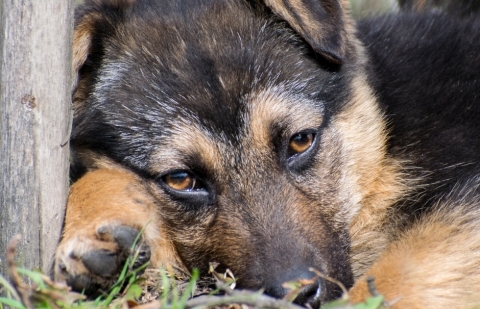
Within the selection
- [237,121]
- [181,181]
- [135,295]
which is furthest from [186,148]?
[135,295]

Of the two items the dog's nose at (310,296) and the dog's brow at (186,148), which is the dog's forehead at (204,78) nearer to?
the dog's brow at (186,148)

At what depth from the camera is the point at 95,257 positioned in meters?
3.51

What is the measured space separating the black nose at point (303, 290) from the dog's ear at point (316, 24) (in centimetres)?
145

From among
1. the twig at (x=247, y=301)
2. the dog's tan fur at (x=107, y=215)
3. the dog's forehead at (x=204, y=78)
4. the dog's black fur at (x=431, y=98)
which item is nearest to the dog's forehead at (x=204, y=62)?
the dog's forehead at (x=204, y=78)

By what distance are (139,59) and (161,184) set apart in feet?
2.57

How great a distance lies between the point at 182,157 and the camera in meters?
3.95

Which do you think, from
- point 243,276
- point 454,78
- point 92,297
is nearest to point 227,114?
point 243,276

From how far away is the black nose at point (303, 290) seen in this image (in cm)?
340

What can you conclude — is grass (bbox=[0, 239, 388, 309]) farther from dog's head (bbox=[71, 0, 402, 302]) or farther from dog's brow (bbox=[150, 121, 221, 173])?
dog's brow (bbox=[150, 121, 221, 173])

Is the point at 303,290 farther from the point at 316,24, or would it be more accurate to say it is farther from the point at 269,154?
the point at 316,24

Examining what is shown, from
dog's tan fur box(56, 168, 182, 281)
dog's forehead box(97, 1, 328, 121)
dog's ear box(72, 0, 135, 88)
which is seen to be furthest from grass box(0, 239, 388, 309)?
dog's ear box(72, 0, 135, 88)

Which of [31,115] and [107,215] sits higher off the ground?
[31,115]

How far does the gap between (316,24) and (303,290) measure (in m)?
1.69

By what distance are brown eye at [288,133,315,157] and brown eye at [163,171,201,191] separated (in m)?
0.60
